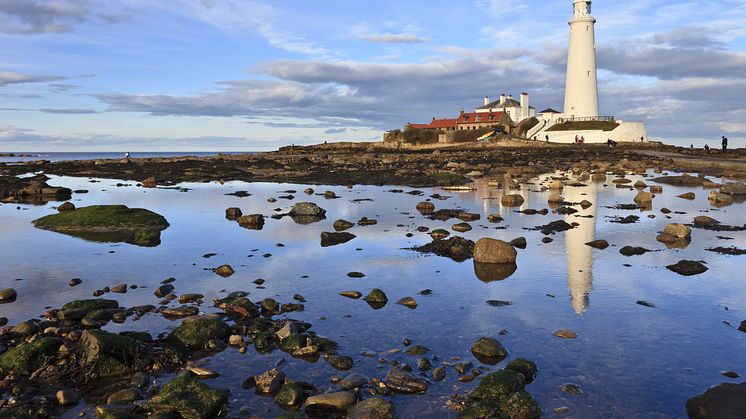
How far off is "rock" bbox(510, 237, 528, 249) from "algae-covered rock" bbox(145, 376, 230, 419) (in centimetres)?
1102

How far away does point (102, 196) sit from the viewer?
3362cm

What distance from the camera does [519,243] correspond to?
53.3ft

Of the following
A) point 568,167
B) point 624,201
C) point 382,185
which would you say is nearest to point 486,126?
point 568,167

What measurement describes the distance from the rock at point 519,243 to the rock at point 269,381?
33.4ft

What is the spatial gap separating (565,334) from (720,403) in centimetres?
282

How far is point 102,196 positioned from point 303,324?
28.9 m

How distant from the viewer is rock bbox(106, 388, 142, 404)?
6.84 meters

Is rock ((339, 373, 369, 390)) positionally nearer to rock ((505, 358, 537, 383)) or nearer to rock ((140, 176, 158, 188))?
rock ((505, 358, 537, 383))

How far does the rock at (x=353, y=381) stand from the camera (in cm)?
729

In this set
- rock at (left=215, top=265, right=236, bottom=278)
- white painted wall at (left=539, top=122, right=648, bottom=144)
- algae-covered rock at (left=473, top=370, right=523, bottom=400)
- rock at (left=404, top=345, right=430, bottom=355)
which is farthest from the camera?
white painted wall at (left=539, top=122, right=648, bottom=144)

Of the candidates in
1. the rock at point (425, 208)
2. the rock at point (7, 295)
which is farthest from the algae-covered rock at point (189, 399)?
the rock at point (425, 208)

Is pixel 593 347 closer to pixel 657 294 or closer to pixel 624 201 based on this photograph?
pixel 657 294

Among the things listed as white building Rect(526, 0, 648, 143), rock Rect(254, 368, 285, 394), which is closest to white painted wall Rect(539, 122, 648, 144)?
white building Rect(526, 0, 648, 143)

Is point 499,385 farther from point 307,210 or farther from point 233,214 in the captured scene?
point 233,214
